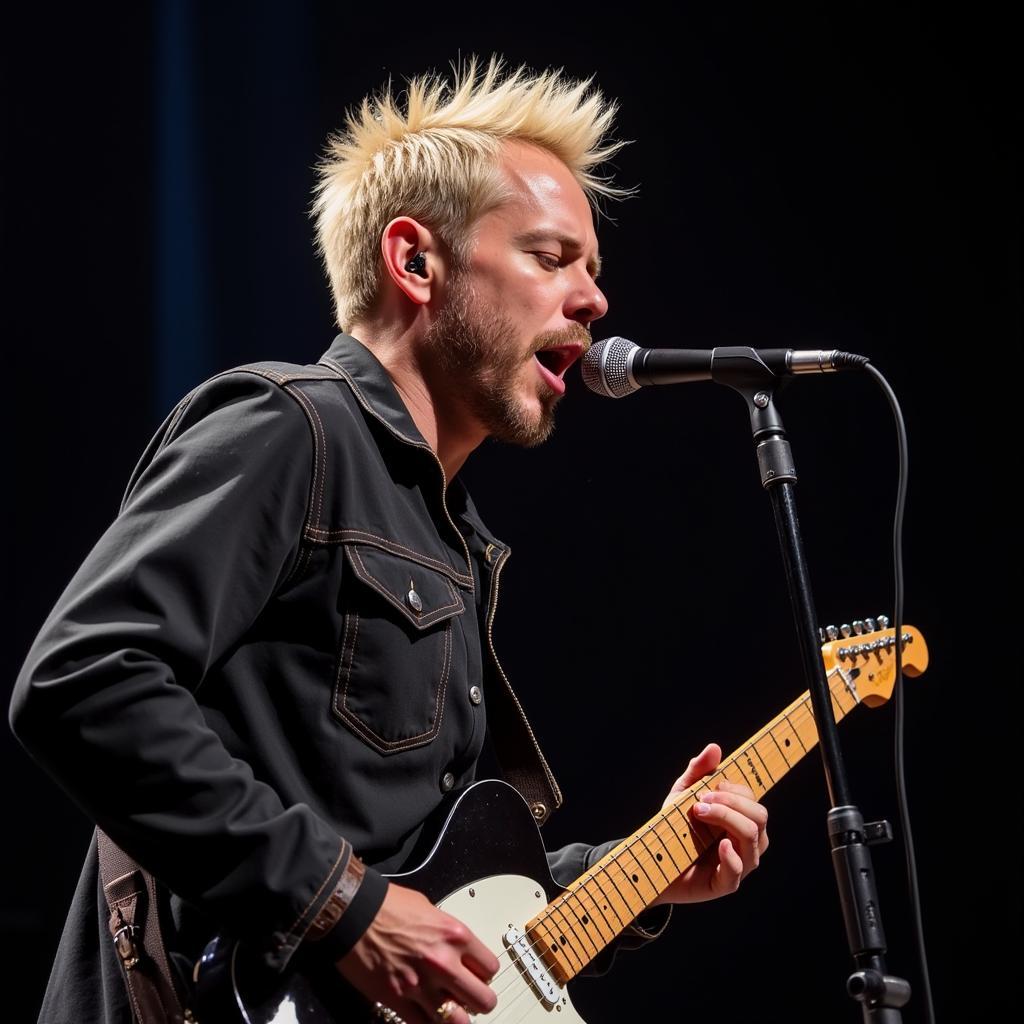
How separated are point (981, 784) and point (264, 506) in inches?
102

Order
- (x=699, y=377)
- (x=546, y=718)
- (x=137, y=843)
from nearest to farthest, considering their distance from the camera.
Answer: (x=137, y=843) → (x=699, y=377) → (x=546, y=718)

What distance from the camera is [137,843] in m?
1.28

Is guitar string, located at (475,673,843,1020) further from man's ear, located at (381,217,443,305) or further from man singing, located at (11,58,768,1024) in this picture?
man's ear, located at (381,217,443,305)

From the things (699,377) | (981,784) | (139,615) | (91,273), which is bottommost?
(981,784)

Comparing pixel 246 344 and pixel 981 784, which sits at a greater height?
pixel 246 344

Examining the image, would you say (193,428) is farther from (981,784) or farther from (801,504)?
(981,784)

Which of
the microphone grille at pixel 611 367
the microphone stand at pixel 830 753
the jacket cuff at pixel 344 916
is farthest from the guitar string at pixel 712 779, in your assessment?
the microphone grille at pixel 611 367

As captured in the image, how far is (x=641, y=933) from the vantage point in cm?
207

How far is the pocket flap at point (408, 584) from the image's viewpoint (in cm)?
161

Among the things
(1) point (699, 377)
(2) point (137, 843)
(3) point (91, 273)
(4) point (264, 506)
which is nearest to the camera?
(2) point (137, 843)

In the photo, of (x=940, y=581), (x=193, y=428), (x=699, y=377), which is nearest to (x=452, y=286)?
(x=699, y=377)

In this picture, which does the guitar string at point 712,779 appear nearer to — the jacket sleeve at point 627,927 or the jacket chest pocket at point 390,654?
the jacket sleeve at point 627,927

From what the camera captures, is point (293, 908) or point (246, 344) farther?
point (246, 344)

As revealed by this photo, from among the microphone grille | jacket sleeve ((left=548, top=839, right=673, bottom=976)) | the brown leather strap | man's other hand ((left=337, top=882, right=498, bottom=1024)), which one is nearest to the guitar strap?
the brown leather strap
